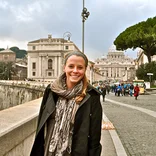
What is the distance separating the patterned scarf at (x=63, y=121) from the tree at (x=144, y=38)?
4369 centimetres

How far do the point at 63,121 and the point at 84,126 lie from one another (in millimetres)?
188

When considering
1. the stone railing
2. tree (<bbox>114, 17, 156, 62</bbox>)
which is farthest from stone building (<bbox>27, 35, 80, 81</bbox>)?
the stone railing

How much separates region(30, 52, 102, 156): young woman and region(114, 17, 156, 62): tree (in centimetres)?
4363

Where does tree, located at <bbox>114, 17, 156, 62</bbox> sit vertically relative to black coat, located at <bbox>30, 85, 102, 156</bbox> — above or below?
above

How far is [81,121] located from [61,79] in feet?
1.59

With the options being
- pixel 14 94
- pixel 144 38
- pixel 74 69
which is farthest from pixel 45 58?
pixel 74 69

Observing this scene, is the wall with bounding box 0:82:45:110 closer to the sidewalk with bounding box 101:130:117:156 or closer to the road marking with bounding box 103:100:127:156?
the sidewalk with bounding box 101:130:117:156

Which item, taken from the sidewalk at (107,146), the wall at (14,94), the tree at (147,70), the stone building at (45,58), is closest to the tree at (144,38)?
the tree at (147,70)

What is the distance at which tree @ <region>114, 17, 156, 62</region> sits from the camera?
4588 centimetres

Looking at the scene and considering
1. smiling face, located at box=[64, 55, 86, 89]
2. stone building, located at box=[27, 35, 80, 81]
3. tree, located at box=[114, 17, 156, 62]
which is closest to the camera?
smiling face, located at box=[64, 55, 86, 89]

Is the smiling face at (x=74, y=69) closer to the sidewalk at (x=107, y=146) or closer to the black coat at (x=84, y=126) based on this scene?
the black coat at (x=84, y=126)

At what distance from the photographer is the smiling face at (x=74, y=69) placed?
9.41 feet

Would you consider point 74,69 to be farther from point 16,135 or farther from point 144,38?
point 144,38

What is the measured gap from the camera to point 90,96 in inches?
109
